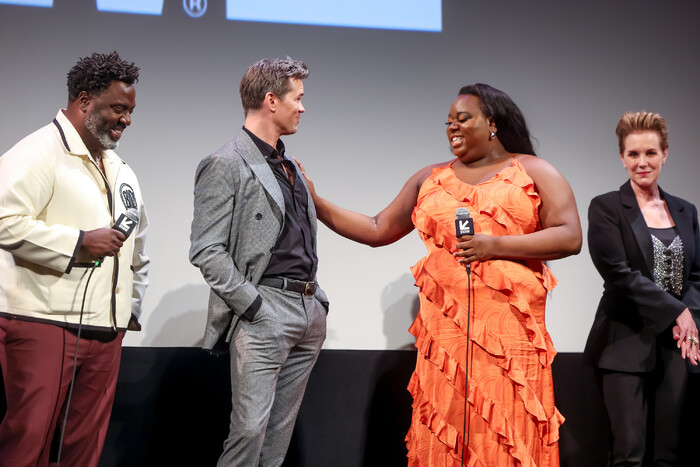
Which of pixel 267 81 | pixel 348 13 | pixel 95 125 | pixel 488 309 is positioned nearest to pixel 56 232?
pixel 95 125

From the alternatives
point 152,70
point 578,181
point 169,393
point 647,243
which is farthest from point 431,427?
point 152,70

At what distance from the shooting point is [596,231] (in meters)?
3.05

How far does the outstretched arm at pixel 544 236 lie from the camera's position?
8.16ft

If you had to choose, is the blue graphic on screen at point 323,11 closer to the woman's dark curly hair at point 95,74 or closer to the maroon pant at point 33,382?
the woman's dark curly hair at point 95,74

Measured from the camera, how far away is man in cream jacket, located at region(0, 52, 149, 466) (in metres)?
2.24

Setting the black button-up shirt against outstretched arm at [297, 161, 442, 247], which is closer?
the black button-up shirt

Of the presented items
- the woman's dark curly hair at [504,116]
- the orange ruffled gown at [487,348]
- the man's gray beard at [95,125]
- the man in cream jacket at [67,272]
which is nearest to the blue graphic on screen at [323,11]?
the woman's dark curly hair at [504,116]

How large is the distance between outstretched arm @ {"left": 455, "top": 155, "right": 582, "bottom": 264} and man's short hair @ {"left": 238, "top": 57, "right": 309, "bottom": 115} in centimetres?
93

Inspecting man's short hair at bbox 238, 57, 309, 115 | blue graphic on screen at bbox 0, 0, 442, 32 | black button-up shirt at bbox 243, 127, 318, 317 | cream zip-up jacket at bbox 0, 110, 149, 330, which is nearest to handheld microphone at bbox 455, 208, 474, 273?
black button-up shirt at bbox 243, 127, 318, 317

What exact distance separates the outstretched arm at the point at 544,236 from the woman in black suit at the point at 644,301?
1.36 ft

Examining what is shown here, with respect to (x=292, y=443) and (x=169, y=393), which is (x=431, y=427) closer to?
(x=292, y=443)

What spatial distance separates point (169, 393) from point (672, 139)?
3158 mm

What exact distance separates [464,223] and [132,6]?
88.1 inches

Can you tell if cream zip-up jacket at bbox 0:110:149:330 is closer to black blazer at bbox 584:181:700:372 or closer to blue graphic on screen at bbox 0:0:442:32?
blue graphic on screen at bbox 0:0:442:32
